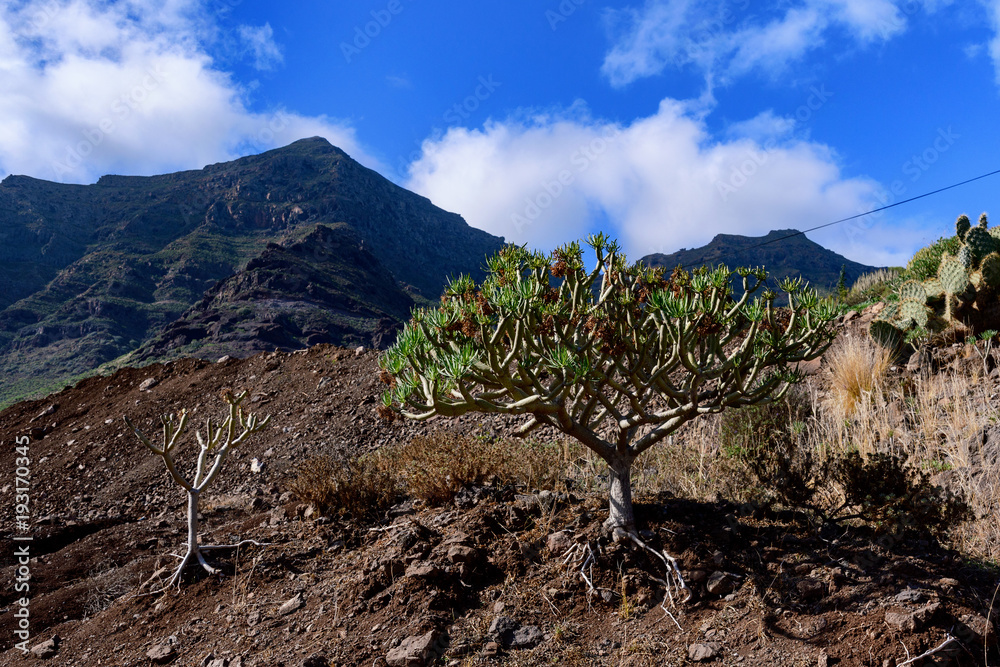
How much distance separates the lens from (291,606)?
12.1ft

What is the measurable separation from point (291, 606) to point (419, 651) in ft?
3.79

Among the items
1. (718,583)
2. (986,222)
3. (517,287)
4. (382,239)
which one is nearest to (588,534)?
(718,583)

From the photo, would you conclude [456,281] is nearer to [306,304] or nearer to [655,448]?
[655,448]

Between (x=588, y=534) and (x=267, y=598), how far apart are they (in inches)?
83.8

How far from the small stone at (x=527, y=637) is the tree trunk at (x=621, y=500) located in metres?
0.78

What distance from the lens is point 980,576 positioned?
122 inches

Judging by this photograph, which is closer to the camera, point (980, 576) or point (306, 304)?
point (980, 576)

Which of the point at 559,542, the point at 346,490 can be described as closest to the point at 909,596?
the point at 559,542

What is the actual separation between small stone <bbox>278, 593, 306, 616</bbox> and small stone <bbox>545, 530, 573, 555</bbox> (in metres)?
1.59

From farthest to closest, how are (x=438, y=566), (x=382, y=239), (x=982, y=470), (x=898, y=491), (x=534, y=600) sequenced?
(x=382, y=239) < (x=982, y=470) < (x=898, y=491) < (x=438, y=566) < (x=534, y=600)

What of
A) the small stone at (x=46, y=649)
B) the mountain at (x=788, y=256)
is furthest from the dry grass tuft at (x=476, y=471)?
the mountain at (x=788, y=256)

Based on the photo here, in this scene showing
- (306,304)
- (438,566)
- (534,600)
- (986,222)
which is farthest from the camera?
(306,304)

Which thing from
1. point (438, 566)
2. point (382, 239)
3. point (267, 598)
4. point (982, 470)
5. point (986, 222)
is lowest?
point (267, 598)

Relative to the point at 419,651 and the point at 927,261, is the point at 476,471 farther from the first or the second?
the point at 927,261
